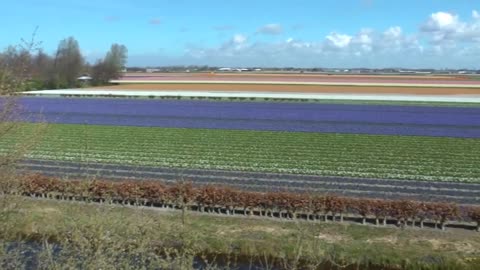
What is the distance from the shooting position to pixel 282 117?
61594 millimetres

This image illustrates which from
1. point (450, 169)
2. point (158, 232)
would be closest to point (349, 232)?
point (158, 232)

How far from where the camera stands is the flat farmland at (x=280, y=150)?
27.2 meters

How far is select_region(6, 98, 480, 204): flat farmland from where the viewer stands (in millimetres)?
27172

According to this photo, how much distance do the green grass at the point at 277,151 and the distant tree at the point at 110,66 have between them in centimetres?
9108

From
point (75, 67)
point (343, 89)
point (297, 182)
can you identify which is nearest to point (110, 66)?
point (75, 67)

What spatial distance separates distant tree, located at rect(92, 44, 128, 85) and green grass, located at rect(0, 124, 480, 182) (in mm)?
91084

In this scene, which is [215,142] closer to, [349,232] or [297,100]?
[349,232]

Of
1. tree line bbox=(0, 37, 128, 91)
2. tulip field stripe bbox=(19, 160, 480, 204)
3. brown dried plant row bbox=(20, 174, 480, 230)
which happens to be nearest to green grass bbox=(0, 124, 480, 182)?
tulip field stripe bbox=(19, 160, 480, 204)

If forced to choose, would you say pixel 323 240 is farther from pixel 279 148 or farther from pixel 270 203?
pixel 279 148

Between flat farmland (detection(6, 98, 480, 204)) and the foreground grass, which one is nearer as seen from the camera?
the foreground grass

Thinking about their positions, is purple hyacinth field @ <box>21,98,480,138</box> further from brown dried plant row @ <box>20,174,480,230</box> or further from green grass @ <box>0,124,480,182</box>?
brown dried plant row @ <box>20,174,480,230</box>

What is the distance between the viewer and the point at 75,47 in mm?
132875

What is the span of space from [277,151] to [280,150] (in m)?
0.50

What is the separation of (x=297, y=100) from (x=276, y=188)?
64288 millimetres
